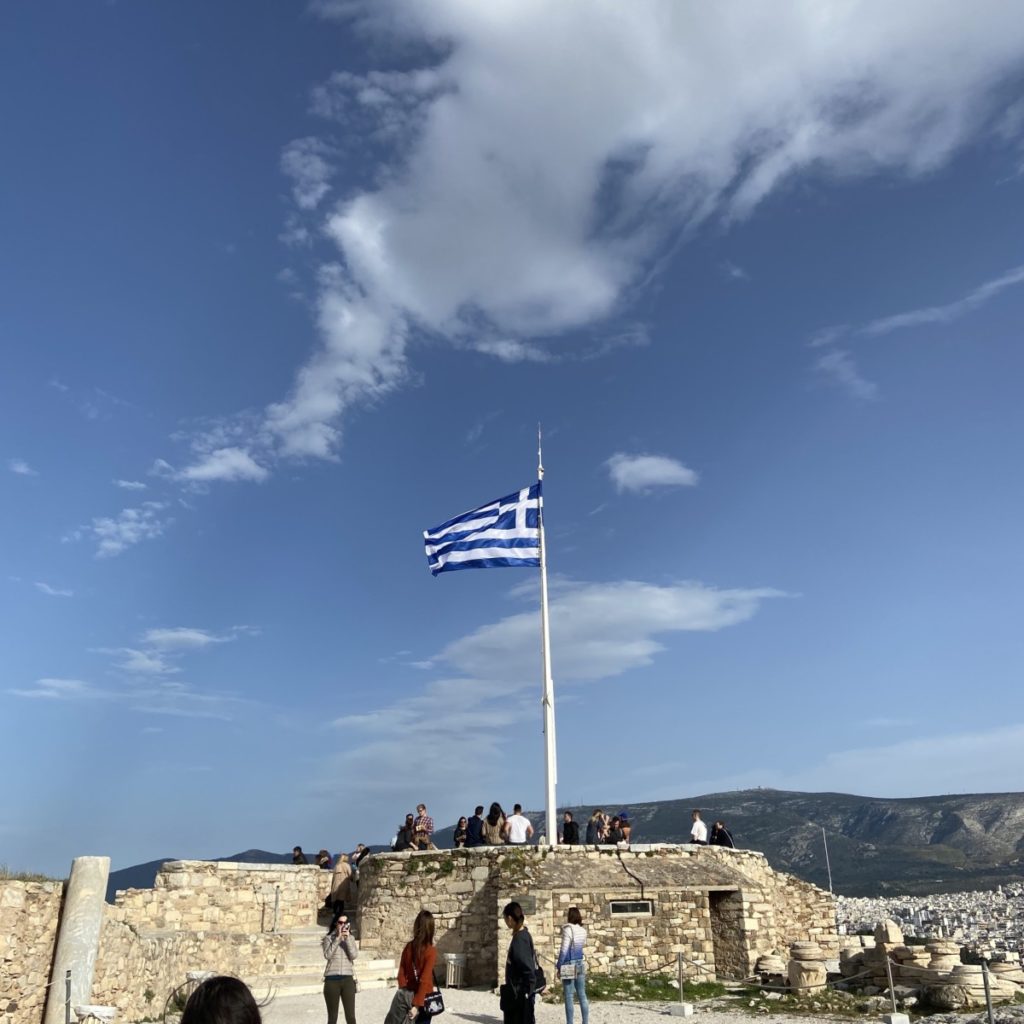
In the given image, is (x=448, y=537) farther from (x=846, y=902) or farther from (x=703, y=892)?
(x=846, y=902)

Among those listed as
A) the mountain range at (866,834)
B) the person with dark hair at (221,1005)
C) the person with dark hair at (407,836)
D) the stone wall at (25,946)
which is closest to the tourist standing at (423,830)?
the person with dark hair at (407,836)

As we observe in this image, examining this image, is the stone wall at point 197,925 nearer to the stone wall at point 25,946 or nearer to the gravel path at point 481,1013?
the stone wall at point 25,946

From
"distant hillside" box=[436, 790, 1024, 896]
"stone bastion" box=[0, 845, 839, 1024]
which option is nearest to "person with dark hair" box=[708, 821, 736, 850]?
"stone bastion" box=[0, 845, 839, 1024]

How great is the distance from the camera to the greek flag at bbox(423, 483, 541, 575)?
21469mm

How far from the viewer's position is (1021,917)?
164 feet

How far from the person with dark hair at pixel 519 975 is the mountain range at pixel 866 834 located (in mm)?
104771

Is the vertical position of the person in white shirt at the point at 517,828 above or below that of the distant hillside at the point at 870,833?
below

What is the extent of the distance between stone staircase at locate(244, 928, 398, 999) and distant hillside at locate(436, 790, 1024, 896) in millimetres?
96709

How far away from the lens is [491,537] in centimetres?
2181

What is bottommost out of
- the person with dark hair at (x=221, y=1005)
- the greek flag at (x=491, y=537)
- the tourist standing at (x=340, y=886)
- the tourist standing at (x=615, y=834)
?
the person with dark hair at (x=221, y=1005)

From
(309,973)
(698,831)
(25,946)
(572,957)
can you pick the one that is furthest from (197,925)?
(698,831)

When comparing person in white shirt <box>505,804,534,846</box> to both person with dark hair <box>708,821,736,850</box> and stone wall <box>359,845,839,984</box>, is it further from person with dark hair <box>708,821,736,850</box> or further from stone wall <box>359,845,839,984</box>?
person with dark hair <box>708,821,736,850</box>

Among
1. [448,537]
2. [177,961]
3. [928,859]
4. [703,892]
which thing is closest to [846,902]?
[703,892]

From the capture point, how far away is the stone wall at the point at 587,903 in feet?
61.3
